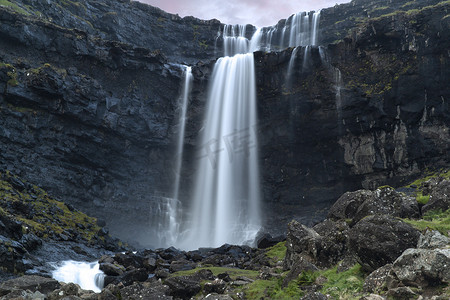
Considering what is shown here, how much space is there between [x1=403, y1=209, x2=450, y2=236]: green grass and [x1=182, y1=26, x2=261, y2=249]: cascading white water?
1404 inches

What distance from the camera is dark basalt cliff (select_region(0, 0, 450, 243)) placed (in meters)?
44.7

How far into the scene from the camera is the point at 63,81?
4728 centimetres

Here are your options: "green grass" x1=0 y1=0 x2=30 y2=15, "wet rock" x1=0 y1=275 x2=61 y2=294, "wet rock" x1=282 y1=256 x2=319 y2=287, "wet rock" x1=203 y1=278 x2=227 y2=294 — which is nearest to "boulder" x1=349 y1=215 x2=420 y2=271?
"wet rock" x1=282 y1=256 x2=319 y2=287

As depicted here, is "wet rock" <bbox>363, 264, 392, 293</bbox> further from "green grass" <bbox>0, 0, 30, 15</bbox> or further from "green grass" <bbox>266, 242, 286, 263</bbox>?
"green grass" <bbox>0, 0, 30, 15</bbox>

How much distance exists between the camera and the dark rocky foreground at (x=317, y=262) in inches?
371

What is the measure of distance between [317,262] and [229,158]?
39208 millimetres

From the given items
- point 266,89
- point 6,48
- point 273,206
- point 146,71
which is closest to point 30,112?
point 6,48

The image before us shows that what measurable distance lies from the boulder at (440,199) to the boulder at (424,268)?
298 inches

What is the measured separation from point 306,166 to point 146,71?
27.2 metres

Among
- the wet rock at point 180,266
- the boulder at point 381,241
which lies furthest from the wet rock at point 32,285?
the boulder at point 381,241

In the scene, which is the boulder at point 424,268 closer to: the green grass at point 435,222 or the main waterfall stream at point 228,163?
the green grass at point 435,222

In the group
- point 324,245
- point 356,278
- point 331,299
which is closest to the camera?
point 331,299

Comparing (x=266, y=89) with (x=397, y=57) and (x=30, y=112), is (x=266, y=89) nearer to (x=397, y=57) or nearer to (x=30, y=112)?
(x=397, y=57)

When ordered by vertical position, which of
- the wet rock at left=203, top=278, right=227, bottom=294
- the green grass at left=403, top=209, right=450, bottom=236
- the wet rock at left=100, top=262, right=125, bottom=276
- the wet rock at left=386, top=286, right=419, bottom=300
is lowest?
the wet rock at left=100, top=262, right=125, bottom=276
